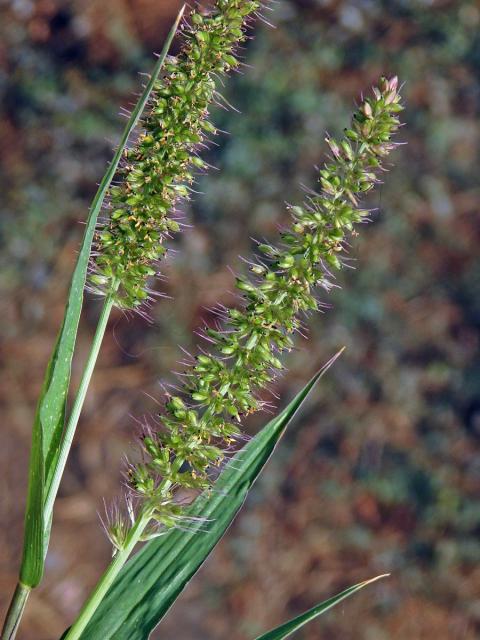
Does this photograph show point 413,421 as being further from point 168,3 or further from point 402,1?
point 168,3

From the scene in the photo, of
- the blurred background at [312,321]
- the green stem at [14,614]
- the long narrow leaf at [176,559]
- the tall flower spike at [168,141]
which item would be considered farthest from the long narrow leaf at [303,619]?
the blurred background at [312,321]

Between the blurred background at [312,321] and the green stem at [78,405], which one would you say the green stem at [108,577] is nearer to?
the green stem at [78,405]

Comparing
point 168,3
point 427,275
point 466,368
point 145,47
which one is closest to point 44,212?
point 145,47

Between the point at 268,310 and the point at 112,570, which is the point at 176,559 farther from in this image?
the point at 268,310

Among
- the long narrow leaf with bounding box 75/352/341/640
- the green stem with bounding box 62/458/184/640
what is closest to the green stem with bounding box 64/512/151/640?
the green stem with bounding box 62/458/184/640

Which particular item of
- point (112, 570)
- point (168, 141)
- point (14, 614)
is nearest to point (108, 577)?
point (112, 570)

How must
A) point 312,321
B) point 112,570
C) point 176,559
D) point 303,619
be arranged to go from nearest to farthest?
point 112,570 → point 303,619 → point 176,559 → point 312,321
